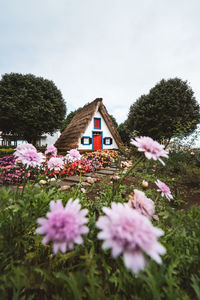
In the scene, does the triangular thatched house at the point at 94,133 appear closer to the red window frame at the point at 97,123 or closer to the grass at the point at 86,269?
the red window frame at the point at 97,123

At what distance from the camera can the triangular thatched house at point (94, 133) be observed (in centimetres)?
1146

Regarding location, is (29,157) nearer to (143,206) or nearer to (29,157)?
(29,157)

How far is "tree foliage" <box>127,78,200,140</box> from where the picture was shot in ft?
40.3

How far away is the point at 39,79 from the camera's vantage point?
1547 cm

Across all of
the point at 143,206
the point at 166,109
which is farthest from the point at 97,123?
the point at 143,206

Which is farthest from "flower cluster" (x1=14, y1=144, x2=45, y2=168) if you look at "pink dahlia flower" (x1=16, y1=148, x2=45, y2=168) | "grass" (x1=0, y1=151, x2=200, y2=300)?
"grass" (x1=0, y1=151, x2=200, y2=300)

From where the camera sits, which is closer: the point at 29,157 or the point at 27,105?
the point at 29,157

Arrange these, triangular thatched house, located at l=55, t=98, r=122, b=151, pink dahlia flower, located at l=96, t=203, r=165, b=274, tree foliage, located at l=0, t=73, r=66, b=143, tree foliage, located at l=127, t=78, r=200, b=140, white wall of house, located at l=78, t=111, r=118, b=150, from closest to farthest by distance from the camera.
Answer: pink dahlia flower, located at l=96, t=203, r=165, b=274 → triangular thatched house, located at l=55, t=98, r=122, b=151 → white wall of house, located at l=78, t=111, r=118, b=150 → tree foliage, located at l=127, t=78, r=200, b=140 → tree foliage, located at l=0, t=73, r=66, b=143

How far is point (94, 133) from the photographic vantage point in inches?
499

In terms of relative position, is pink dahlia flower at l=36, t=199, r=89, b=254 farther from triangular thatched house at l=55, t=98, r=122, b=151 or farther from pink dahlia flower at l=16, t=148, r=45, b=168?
triangular thatched house at l=55, t=98, r=122, b=151

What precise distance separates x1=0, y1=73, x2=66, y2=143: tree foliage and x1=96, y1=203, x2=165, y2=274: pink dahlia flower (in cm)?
1608

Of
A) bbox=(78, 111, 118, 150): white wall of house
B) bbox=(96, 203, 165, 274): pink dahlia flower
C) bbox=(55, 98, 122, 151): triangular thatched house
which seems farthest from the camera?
bbox=(78, 111, 118, 150): white wall of house

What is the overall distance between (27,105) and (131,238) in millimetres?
17051

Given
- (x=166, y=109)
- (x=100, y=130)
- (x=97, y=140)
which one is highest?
(x=166, y=109)
